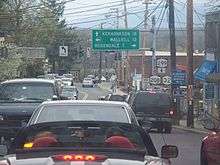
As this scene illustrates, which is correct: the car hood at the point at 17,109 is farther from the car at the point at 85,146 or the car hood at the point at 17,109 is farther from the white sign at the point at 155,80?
the white sign at the point at 155,80

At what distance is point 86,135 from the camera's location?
24.9ft

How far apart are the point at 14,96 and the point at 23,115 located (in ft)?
5.99

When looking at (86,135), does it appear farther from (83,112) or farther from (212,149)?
(212,149)

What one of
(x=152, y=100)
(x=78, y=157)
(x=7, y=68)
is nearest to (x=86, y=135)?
(x=78, y=157)

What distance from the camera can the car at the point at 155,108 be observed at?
29719 mm

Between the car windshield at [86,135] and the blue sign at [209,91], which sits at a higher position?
the car windshield at [86,135]

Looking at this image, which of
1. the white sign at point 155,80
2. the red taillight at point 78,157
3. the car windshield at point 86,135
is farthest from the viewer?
the white sign at point 155,80

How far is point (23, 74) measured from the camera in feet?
216

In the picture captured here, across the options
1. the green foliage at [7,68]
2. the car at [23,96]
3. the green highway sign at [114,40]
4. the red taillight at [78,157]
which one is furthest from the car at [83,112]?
the green highway sign at [114,40]

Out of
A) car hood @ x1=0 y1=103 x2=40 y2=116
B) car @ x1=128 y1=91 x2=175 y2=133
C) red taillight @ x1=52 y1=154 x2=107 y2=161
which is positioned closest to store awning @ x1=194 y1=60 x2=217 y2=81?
car @ x1=128 y1=91 x2=175 y2=133

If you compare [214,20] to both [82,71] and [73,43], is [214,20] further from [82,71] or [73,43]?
[82,71]

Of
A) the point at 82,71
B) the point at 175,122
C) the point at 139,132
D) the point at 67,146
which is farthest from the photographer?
the point at 82,71

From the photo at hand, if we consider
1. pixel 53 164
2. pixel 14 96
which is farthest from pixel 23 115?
pixel 53 164

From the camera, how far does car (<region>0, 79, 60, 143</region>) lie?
16547 millimetres
